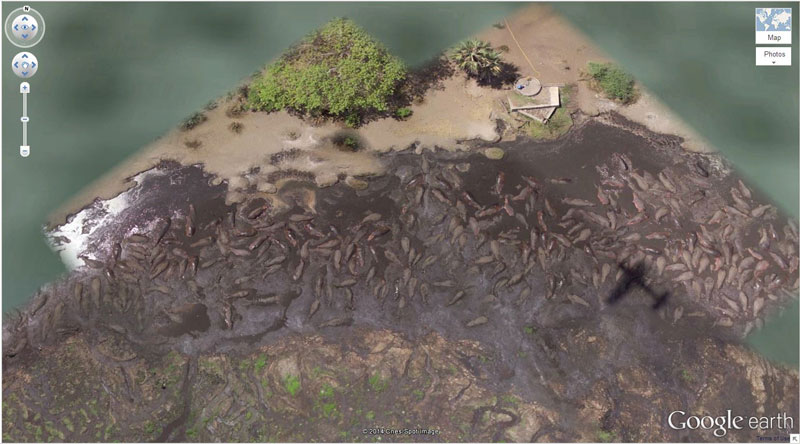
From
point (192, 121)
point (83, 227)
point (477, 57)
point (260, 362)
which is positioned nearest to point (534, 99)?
point (477, 57)

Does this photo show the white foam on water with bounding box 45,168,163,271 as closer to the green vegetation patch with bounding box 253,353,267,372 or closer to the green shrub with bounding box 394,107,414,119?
the green vegetation patch with bounding box 253,353,267,372

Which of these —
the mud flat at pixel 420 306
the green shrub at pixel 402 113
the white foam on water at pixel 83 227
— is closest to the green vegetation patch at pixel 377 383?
the mud flat at pixel 420 306

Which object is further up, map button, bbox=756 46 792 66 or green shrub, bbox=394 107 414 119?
green shrub, bbox=394 107 414 119

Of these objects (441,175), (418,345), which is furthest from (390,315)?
(441,175)

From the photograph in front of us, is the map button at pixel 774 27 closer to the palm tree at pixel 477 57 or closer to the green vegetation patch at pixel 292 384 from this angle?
the palm tree at pixel 477 57

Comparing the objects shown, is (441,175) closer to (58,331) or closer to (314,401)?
(314,401)

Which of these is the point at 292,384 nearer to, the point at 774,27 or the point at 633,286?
the point at 633,286

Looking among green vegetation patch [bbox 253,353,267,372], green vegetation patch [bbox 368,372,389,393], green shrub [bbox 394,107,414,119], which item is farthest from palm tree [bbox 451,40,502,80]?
green vegetation patch [bbox 253,353,267,372]
